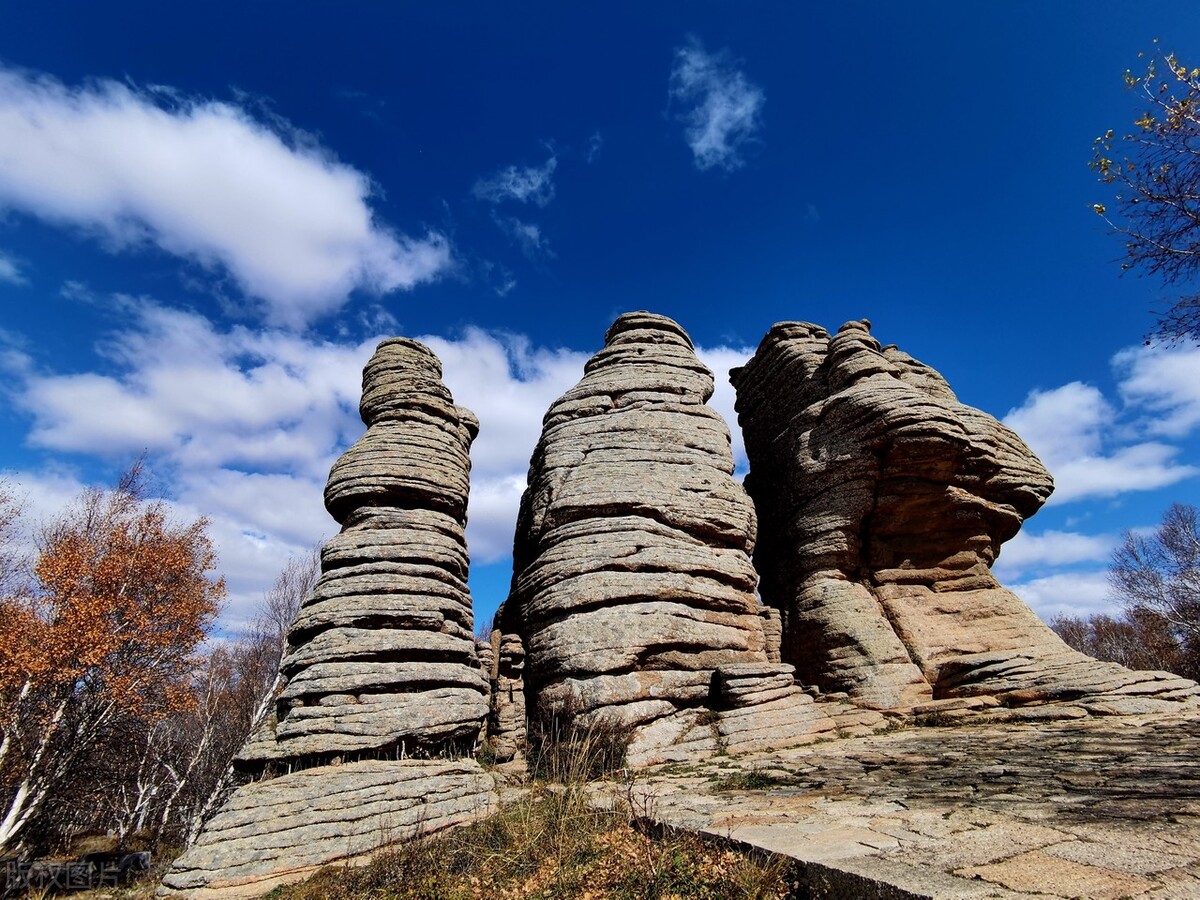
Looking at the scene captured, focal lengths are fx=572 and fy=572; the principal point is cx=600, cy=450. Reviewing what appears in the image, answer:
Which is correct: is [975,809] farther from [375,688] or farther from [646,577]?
[375,688]

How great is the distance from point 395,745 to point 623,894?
22.5 ft

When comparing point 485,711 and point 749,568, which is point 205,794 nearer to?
point 485,711

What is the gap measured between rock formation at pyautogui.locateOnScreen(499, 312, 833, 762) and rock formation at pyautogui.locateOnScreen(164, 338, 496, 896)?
7.39 ft

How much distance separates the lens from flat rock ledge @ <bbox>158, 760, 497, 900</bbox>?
26.5ft

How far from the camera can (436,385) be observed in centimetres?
1714

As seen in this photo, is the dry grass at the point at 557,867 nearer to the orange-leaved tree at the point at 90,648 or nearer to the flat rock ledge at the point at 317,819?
the flat rock ledge at the point at 317,819

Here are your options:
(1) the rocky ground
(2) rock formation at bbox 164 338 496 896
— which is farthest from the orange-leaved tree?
(1) the rocky ground

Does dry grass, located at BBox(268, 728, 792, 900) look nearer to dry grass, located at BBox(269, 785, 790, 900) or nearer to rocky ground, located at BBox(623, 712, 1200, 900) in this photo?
dry grass, located at BBox(269, 785, 790, 900)

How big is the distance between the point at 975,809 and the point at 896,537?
14.0 meters

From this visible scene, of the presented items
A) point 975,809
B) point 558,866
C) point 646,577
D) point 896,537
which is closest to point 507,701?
point 646,577

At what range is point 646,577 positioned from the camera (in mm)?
14281

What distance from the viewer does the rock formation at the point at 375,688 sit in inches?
342

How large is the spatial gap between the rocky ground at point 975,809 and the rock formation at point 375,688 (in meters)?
4.04

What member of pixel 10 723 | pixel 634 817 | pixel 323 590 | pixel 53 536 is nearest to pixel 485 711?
pixel 323 590
